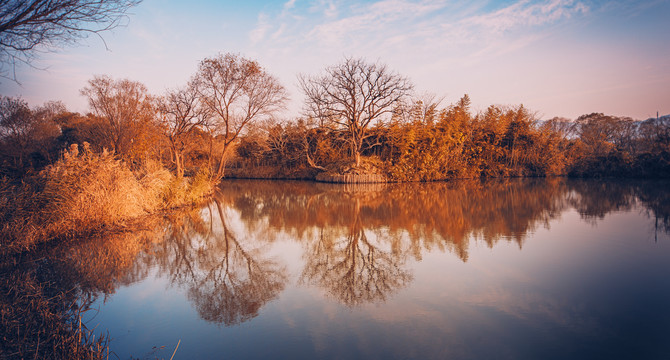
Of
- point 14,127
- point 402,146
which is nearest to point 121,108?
point 14,127

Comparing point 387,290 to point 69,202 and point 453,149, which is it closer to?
point 69,202

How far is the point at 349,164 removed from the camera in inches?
993

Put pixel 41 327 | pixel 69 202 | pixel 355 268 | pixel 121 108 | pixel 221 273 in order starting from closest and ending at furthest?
1. pixel 41 327
2. pixel 221 273
3. pixel 355 268
4. pixel 69 202
5. pixel 121 108

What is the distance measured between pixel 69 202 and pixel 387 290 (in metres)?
6.93

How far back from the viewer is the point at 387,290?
13.5 ft

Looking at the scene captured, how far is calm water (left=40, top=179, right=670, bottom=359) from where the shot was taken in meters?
2.87

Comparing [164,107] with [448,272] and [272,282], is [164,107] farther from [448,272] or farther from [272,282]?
[448,272]

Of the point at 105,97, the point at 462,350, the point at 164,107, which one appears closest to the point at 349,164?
the point at 164,107

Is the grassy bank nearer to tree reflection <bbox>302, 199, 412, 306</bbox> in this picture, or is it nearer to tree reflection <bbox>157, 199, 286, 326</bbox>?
tree reflection <bbox>157, 199, 286, 326</bbox>

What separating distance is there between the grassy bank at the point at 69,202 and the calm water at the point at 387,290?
866mm

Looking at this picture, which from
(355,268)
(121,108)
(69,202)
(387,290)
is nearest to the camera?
(387,290)

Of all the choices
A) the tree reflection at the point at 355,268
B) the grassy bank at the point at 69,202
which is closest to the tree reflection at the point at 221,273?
the tree reflection at the point at 355,268

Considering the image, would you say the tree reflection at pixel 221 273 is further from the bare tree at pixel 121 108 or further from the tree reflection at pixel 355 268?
the bare tree at pixel 121 108

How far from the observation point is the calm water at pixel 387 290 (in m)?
2.87
